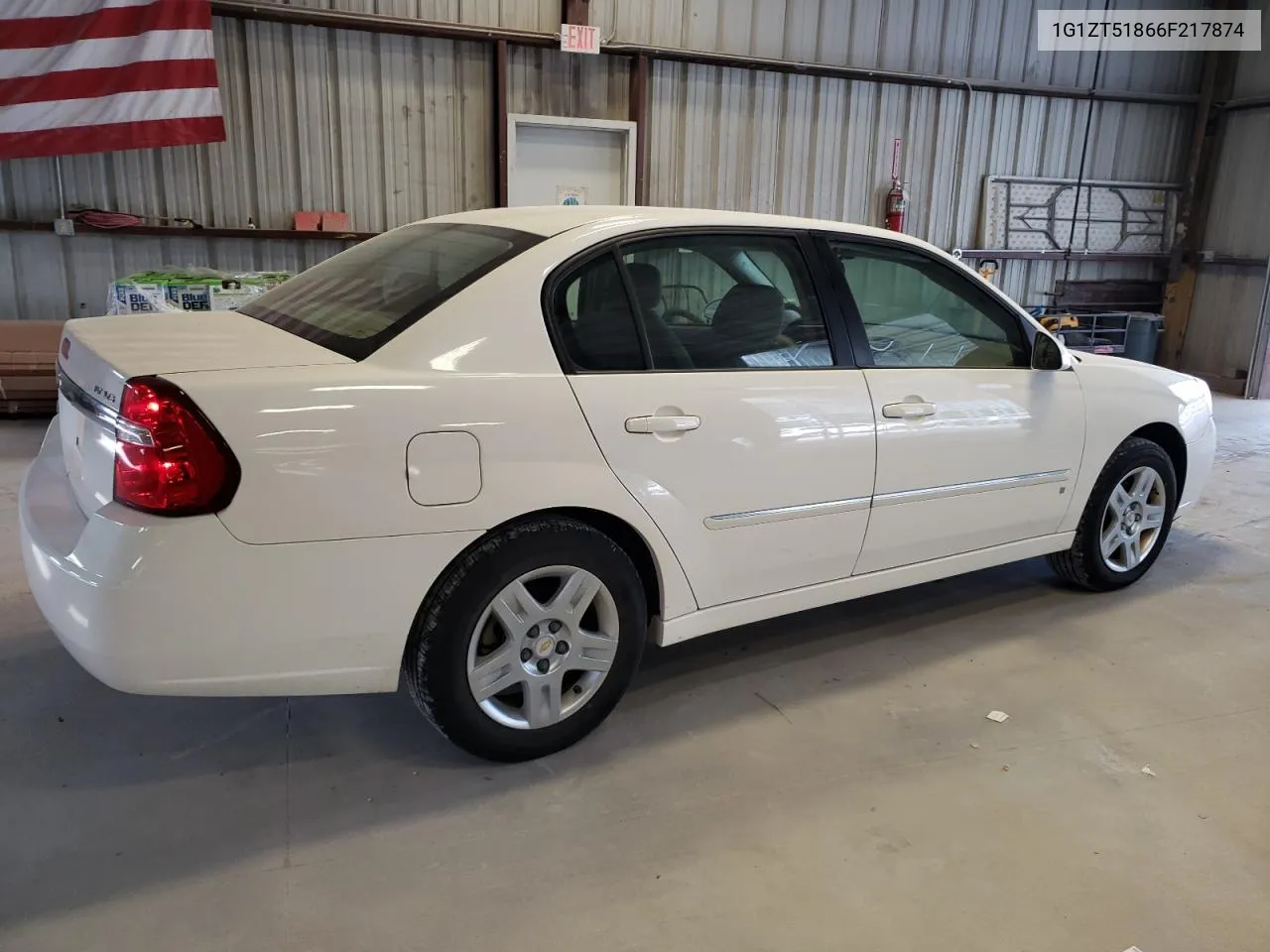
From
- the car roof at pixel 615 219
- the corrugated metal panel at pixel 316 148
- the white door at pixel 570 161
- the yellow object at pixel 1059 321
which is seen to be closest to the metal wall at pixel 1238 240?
the yellow object at pixel 1059 321

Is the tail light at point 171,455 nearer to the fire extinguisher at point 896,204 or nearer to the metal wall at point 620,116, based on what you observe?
the metal wall at point 620,116

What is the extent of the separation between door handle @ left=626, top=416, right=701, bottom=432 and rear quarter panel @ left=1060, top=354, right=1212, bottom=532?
1.74 m

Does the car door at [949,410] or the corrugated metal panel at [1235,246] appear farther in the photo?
the corrugated metal panel at [1235,246]

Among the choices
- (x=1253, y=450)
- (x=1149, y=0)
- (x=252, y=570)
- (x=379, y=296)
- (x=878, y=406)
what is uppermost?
(x=1149, y=0)

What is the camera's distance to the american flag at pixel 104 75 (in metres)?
6.37

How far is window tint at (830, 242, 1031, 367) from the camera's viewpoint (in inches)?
117

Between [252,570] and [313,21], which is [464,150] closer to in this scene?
[313,21]

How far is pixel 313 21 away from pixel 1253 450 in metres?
7.61

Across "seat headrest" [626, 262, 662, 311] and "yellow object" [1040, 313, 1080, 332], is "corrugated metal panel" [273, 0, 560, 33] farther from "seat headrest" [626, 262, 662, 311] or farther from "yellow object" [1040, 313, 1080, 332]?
"seat headrest" [626, 262, 662, 311]

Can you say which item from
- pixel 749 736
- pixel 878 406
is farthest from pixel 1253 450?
pixel 749 736

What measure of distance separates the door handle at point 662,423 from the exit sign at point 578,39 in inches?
240

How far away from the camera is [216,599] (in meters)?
1.98

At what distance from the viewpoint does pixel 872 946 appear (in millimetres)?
1902

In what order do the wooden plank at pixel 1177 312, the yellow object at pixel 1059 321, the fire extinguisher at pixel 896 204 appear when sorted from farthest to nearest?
the wooden plank at pixel 1177 312, the yellow object at pixel 1059 321, the fire extinguisher at pixel 896 204
